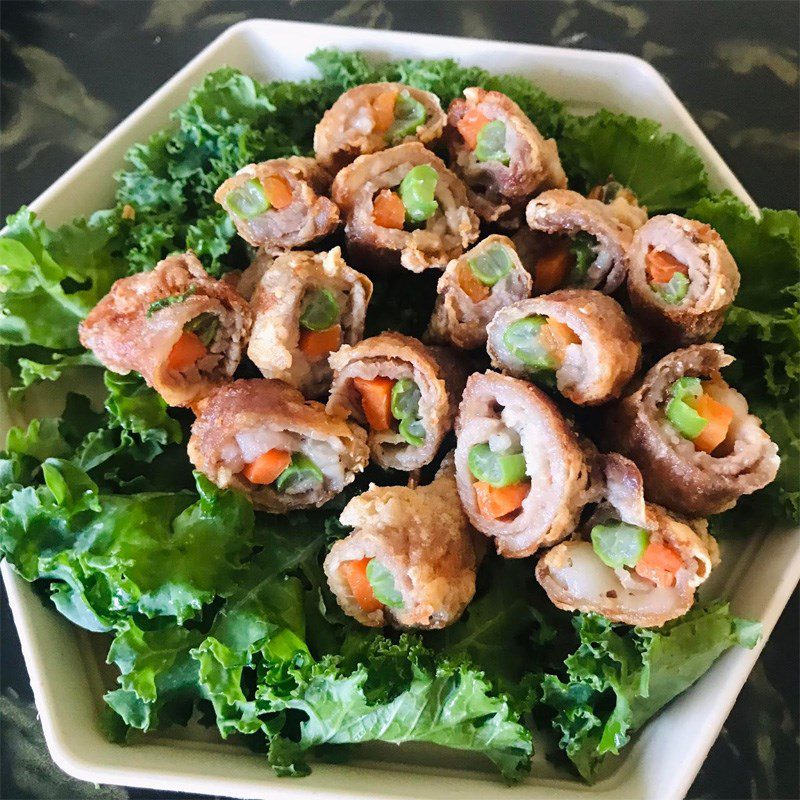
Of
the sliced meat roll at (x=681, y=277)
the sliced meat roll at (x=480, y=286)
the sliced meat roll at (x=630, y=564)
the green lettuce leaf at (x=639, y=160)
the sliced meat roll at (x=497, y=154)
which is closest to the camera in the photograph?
the sliced meat roll at (x=630, y=564)

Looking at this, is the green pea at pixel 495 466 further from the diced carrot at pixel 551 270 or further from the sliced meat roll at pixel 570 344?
the diced carrot at pixel 551 270

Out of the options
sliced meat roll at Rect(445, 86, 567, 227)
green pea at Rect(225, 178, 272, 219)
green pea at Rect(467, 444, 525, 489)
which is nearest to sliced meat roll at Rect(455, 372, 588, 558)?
green pea at Rect(467, 444, 525, 489)

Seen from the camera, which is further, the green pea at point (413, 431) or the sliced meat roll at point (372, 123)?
the sliced meat roll at point (372, 123)

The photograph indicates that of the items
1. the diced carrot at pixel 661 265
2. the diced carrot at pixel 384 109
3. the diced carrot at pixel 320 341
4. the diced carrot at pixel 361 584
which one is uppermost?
the diced carrot at pixel 384 109

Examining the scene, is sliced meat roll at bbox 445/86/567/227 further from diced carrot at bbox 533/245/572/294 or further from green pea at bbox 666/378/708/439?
green pea at bbox 666/378/708/439

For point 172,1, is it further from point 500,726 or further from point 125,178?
point 500,726

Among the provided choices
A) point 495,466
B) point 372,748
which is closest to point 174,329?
point 495,466

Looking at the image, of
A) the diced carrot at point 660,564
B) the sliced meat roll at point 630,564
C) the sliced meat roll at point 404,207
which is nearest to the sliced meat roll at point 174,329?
the sliced meat roll at point 404,207

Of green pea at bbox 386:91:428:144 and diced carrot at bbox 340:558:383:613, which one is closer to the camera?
diced carrot at bbox 340:558:383:613
